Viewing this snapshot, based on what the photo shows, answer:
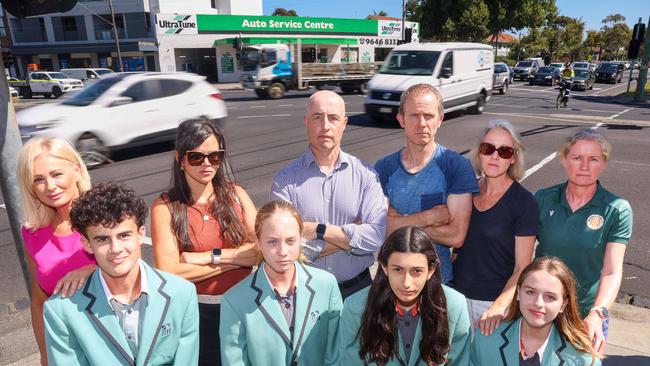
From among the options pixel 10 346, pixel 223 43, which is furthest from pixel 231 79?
pixel 10 346

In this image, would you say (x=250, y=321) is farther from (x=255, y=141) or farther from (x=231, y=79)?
(x=231, y=79)

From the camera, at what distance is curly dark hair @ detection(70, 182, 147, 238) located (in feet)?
6.65

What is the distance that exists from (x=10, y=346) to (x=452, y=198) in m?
3.92

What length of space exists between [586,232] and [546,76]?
36.1m

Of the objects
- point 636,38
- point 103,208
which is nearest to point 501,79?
point 636,38

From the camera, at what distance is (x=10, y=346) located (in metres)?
3.83

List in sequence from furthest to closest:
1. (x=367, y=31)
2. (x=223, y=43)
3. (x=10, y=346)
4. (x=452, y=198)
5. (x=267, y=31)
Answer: (x=367, y=31)
(x=267, y=31)
(x=223, y=43)
(x=10, y=346)
(x=452, y=198)

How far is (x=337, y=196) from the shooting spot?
111 inches

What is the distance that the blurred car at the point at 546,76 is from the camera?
34.2 metres

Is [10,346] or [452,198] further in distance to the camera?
[10,346]

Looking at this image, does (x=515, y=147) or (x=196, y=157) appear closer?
(x=196, y=157)

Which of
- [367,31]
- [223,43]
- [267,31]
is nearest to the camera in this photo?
[223,43]

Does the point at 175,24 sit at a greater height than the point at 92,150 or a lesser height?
greater

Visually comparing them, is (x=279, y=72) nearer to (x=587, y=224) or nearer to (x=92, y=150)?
(x=92, y=150)
